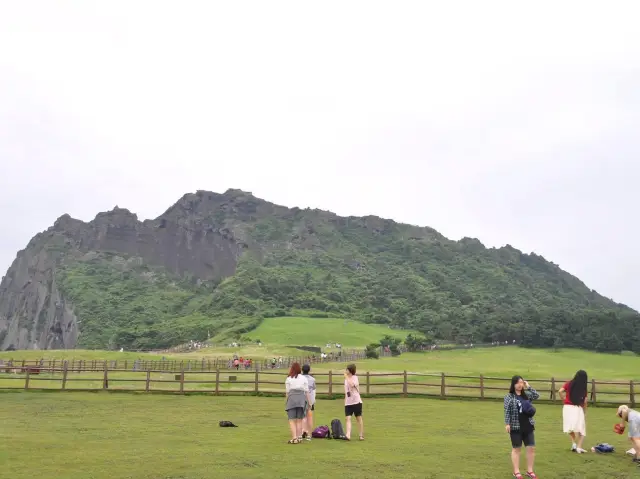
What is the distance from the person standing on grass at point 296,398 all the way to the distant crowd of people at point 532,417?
432cm

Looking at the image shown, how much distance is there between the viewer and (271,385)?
111 ft

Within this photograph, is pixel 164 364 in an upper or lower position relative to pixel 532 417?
lower

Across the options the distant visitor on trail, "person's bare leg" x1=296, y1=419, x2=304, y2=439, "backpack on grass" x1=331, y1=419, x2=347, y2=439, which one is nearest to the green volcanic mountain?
the distant visitor on trail

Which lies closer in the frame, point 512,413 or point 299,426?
point 512,413

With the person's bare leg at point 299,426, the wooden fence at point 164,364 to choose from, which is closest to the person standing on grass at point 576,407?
the person's bare leg at point 299,426

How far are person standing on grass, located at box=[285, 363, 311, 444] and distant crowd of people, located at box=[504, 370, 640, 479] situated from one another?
170 inches

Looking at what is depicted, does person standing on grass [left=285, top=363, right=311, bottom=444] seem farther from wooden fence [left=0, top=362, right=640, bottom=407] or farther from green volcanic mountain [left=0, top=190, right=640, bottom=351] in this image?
green volcanic mountain [left=0, top=190, right=640, bottom=351]

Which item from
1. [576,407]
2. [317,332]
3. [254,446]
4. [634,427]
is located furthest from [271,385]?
[317,332]

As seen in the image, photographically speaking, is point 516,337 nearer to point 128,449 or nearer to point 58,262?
point 128,449

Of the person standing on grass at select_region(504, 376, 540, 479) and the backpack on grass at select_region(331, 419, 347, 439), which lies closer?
the person standing on grass at select_region(504, 376, 540, 479)

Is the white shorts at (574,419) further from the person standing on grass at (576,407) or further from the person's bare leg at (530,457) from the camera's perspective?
the person's bare leg at (530,457)

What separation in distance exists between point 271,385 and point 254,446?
21.7 meters

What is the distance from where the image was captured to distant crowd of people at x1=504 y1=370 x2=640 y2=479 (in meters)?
10.1

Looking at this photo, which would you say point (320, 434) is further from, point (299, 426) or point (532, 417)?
point (532, 417)
